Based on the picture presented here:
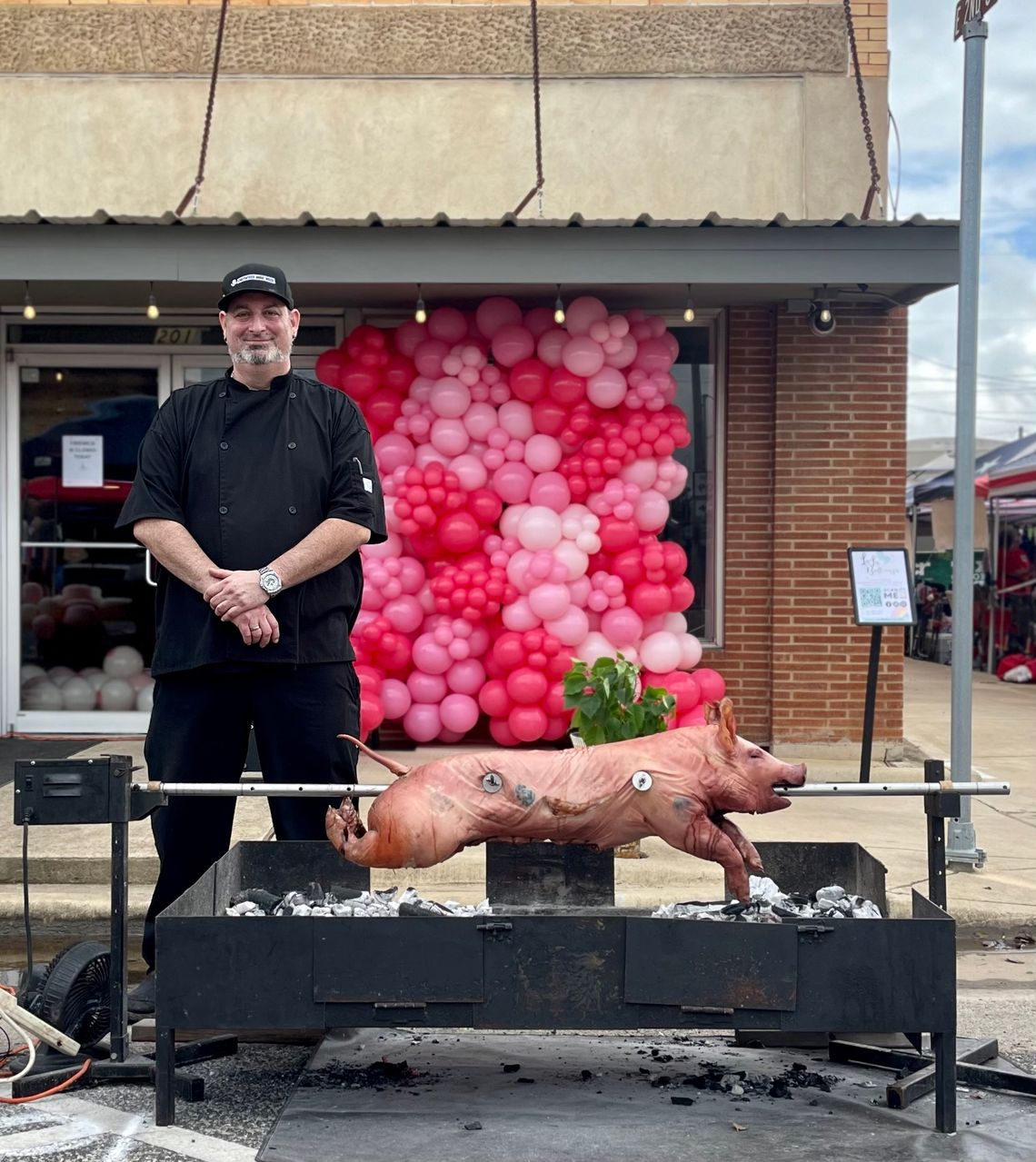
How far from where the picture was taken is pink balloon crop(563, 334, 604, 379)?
27.6 feet

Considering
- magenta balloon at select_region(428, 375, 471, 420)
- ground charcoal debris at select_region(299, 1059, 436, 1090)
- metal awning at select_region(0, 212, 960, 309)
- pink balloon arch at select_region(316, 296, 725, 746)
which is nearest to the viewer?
ground charcoal debris at select_region(299, 1059, 436, 1090)

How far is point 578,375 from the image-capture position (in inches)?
335

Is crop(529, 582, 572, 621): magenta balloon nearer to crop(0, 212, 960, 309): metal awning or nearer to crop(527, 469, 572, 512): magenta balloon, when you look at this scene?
crop(527, 469, 572, 512): magenta balloon

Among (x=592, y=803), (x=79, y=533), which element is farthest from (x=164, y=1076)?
(x=79, y=533)

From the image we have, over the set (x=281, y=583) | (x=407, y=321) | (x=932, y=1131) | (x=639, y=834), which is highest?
(x=407, y=321)

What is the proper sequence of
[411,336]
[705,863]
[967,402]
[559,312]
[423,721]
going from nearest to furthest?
1. [705,863]
2. [967,402]
3. [559,312]
4. [423,721]
5. [411,336]

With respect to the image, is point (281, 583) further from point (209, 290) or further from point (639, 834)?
point (209, 290)

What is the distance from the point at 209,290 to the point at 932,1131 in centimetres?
664

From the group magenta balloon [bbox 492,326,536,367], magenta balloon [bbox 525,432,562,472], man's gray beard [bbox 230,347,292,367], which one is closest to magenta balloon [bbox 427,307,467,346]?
magenta balloon [bbox 492,326,536,367]

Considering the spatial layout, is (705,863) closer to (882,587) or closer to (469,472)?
(882,587)

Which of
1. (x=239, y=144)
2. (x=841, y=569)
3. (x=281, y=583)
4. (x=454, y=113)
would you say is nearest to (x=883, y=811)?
(x=841, y=569)

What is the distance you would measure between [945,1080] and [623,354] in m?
5.53

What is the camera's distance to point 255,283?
4.35 metres

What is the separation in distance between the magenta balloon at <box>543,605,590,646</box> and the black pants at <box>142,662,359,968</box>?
12.7 feet
